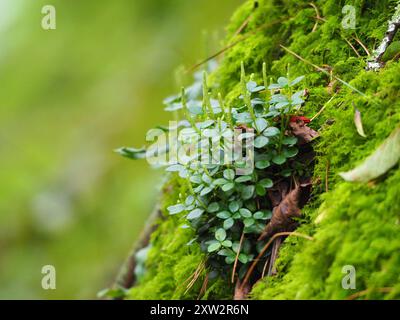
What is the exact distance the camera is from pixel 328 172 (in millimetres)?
1216

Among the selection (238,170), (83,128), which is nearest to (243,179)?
(238,170)

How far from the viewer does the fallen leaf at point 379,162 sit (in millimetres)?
1009

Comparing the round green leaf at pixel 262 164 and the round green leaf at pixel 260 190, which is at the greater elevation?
the round green leaf at pixel 262 164

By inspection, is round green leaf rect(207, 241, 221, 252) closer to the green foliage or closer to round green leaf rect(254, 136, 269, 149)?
the green foliage

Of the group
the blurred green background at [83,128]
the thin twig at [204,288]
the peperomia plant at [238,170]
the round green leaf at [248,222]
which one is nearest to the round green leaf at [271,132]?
the peperomia plant at [238,170]

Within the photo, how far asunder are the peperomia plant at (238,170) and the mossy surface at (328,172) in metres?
0.09

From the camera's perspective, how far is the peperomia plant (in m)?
1.24

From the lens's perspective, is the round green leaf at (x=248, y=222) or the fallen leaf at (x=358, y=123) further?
the round green leaf at (x=248, y=222)

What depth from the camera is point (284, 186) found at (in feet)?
4.25

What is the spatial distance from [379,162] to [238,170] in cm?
37

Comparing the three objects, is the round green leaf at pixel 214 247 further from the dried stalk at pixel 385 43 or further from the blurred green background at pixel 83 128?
the blurred green background at pixel 83 128

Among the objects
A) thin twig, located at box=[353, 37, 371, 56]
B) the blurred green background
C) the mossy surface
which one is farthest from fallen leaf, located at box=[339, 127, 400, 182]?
the blurred green background

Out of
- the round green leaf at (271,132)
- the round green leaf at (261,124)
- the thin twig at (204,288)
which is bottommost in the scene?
the thin twig at (204,288)
